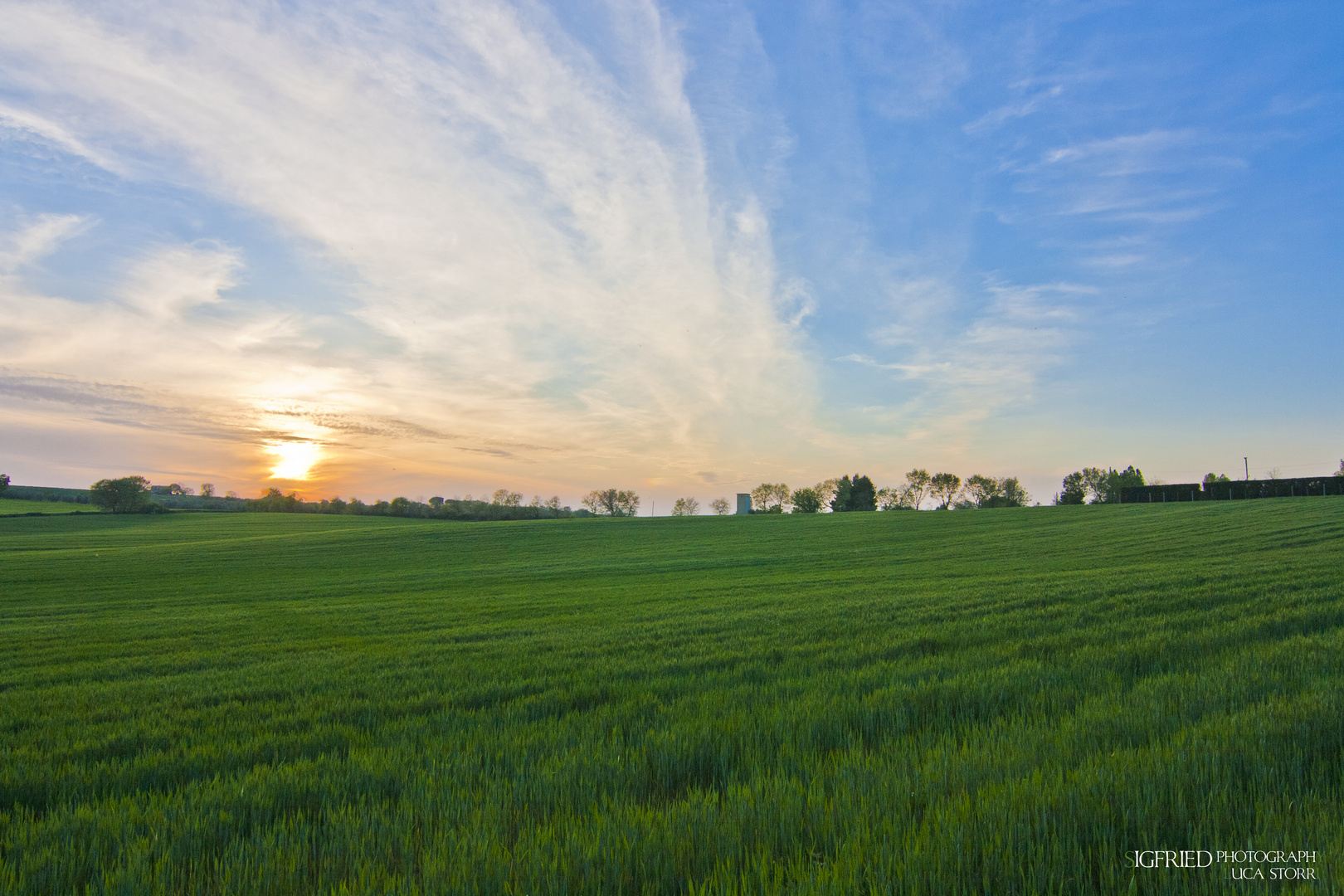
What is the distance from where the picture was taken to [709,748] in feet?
16.0

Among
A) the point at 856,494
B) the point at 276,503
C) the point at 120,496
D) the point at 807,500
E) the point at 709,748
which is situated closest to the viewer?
the point at 709,748

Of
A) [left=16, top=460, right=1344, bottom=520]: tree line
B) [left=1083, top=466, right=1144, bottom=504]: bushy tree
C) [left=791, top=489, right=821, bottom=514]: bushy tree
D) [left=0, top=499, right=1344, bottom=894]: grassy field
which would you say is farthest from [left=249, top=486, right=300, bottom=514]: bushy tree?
[left=1083, top=466, right=1144, bottom=504]: bushy tree

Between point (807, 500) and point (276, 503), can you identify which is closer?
point (276, 503)

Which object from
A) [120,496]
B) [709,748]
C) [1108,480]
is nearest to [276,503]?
[120,496]

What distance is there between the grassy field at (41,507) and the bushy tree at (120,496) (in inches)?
73.5

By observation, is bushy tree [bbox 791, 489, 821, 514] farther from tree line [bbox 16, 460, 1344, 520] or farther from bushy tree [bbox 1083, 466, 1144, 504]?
bushy tree [bbox 1083, 466, 1144, 504]

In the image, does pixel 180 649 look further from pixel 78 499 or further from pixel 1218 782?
pixel 78 499

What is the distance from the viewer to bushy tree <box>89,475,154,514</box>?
98438 millimetres

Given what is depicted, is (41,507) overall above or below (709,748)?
above

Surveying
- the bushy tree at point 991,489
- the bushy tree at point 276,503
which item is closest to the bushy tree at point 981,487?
the bushy tree at point 991,489

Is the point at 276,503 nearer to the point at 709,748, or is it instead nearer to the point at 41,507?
the point at 41,507

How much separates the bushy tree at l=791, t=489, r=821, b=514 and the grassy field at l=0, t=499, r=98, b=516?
131m

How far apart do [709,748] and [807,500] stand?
145 meters

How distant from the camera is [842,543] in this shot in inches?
1876
